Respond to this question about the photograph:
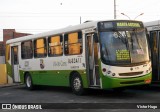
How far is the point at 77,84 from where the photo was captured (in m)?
17.0

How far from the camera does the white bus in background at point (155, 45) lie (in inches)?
677

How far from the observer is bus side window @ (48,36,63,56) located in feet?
60.3

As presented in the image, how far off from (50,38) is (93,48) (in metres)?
3.76

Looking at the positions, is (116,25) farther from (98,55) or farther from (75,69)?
(75,69)

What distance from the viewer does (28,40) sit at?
71.4 feet

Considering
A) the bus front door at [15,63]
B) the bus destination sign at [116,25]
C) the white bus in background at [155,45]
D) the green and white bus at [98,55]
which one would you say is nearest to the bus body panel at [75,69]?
the green and white bus at [98,55]

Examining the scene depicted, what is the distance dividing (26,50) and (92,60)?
6736 mm

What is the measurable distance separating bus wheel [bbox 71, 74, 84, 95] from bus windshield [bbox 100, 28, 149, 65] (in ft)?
6.65

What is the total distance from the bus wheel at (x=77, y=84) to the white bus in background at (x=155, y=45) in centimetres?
312

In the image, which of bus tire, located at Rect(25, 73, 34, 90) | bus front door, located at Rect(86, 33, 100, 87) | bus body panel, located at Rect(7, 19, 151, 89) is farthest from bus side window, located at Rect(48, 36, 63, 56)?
bus tire, located at Rect(25, 73, 34, 90)

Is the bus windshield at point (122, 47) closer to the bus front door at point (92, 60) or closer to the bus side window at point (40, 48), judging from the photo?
the bus front door at point (92, 60)

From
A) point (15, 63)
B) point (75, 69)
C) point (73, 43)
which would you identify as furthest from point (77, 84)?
point (15, 63)

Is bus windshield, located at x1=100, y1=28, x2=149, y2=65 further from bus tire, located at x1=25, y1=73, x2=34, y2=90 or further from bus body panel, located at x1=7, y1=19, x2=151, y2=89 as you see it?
bus tire, located at x1=25, y1=73, x2=34, y2=90

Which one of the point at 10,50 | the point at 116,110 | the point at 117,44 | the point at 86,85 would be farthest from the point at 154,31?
the point at 10,50
